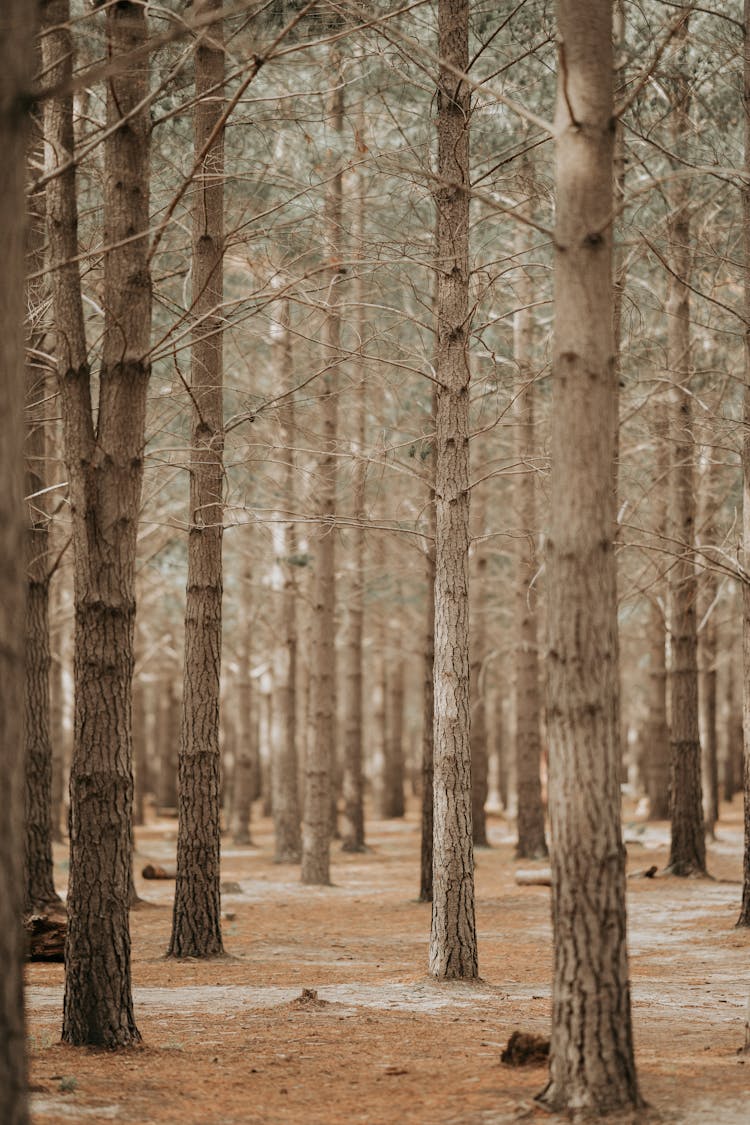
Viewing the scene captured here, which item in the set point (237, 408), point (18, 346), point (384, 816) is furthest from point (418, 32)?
Answer: point (384, 816)

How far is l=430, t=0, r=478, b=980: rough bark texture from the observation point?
31.4 ft

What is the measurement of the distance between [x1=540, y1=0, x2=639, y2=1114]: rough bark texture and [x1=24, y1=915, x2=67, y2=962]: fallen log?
6324 mm

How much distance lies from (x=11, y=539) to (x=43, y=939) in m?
7.43

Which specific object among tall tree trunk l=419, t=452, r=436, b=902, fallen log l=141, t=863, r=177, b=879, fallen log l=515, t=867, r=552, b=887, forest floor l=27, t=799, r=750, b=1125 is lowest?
fallen log l=141, t=863, r=177, b=879

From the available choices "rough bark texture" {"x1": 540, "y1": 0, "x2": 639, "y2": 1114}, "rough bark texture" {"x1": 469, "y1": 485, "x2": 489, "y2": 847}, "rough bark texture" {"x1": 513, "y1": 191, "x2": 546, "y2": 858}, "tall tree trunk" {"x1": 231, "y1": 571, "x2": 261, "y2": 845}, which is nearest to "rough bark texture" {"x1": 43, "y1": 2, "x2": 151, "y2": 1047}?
"rough bark texture" {"x1": 540, "y1": 0, "x2": 639, "y2": 1114}

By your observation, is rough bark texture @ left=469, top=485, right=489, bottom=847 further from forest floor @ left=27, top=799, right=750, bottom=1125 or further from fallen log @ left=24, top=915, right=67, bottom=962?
fallen log @ left=24, top=915, right=67, bottom=962

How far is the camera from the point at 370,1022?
8102mm

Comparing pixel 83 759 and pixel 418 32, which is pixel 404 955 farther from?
pixel 418 32

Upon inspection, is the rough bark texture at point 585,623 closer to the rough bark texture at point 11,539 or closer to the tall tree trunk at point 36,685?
the rough bark texture at point 11,539

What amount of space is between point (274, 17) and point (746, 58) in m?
5.21

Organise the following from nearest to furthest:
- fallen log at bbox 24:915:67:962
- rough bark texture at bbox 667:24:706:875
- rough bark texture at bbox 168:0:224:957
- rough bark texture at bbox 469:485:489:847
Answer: fallen log at bbox 24:915:67:962, rough bark texture at bbox 168:0:224:957, rough bark texture at bbox 667:24:706:875, rough bark texture at bbox 469:485:489:847

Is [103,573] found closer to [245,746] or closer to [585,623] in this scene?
[585,623]

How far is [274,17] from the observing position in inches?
344

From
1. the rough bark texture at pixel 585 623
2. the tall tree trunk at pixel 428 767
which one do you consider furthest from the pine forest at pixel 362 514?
the tall tree trunk at pixel 428 767
